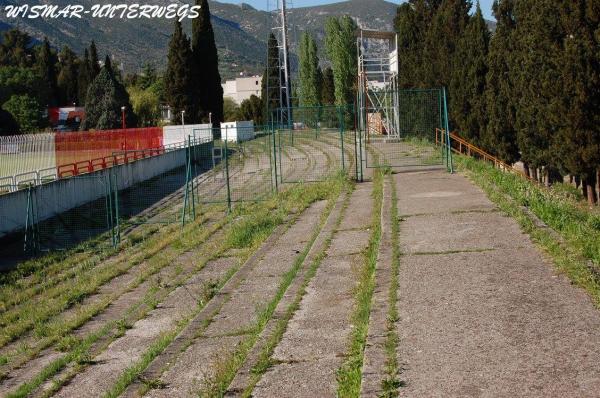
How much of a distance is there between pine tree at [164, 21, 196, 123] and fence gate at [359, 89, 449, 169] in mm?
32473

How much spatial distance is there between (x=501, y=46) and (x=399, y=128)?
488 cm

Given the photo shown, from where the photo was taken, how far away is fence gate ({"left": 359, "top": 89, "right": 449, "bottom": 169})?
23.5 m

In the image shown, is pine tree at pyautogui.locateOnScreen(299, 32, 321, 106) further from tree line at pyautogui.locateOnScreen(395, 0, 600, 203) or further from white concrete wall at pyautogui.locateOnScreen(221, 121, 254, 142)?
tree line at pyautogui.locateOnScreen(395, 0, 600, 203)

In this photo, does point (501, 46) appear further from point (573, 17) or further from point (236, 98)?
point (236, 98)

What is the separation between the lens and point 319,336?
782 centimetres

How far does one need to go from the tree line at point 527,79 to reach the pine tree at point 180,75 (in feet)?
92.1

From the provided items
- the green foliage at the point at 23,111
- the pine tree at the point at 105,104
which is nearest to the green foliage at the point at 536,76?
the pine tree at the point at 105,104

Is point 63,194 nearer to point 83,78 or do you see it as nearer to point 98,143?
point 98,143

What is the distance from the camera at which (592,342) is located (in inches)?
251

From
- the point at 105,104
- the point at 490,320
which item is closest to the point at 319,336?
the point at 490,320

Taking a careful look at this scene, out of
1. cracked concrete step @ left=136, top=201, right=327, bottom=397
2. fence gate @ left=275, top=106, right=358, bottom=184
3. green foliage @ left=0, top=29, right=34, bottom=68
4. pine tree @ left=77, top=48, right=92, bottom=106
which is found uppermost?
green foliage @ left=0, top=29, right=34, bottom=68

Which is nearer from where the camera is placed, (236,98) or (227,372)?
(227,372)

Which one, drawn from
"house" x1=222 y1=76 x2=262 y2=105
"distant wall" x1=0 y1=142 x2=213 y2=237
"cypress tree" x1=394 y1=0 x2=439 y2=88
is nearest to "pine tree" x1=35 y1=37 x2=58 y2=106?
"house" x1=222 y1=76 x2=262 y2=105

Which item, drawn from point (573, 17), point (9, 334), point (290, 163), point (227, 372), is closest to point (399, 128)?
point (290, 163)
